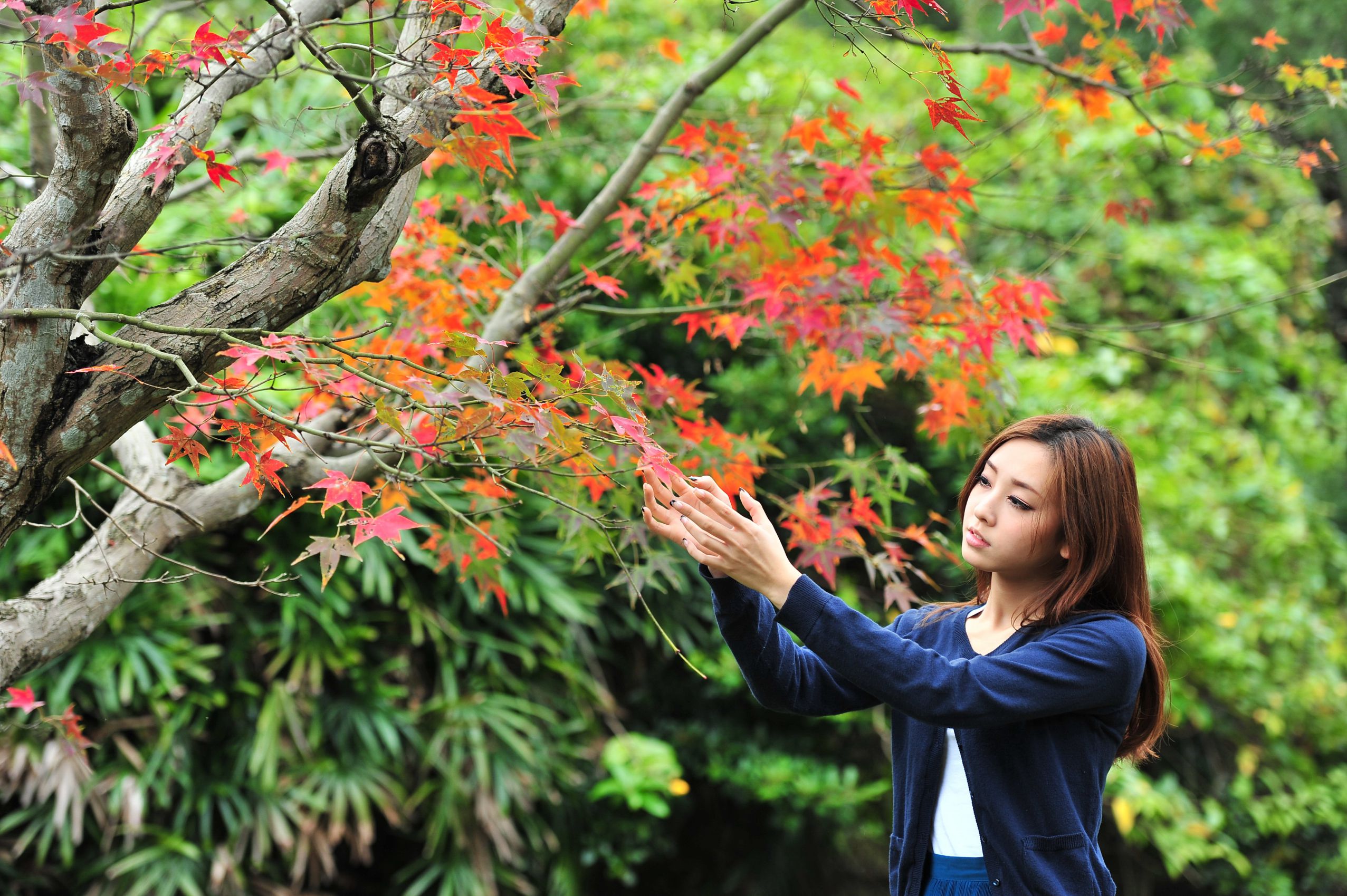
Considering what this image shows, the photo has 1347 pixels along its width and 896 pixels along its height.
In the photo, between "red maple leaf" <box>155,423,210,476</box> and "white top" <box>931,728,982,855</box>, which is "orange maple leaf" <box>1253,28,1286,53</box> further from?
"red maple leaf" <box>155,423,210,476</box>

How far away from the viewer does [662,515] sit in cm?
127

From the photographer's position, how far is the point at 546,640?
3.46 meters

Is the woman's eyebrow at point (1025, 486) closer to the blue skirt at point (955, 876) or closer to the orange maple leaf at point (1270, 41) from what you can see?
the blue skirt at point (955, 876)

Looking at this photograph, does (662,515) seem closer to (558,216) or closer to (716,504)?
(716,504)

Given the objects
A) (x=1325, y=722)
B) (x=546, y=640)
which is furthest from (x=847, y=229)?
(x=1325, y=722)

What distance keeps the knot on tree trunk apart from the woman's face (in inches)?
34.4

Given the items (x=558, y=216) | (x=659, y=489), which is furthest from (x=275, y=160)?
(x=659, y=489)

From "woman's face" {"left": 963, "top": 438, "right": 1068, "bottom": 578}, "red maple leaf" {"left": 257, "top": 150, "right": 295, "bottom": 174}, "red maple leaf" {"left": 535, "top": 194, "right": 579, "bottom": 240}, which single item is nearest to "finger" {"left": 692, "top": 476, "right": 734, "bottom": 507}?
"woman's face" {"left": 963, "top": 438, "right": 1068, "bottom": 578}

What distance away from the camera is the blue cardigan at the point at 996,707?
1074mm

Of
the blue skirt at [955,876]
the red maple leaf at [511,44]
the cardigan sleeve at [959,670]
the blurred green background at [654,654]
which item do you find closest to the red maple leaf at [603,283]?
the blurred green background at [654,654]

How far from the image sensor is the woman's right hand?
1227mm

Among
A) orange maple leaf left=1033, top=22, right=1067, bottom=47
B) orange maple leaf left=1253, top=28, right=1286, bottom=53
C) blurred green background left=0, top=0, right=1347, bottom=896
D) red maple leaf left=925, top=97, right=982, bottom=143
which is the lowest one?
blurred green background left=0, top=0, right=1347, bottom=896

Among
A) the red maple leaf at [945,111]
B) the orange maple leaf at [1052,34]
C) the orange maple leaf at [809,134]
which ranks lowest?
the red maple leaf at [945,111]

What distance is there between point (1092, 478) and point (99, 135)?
1266 mm
